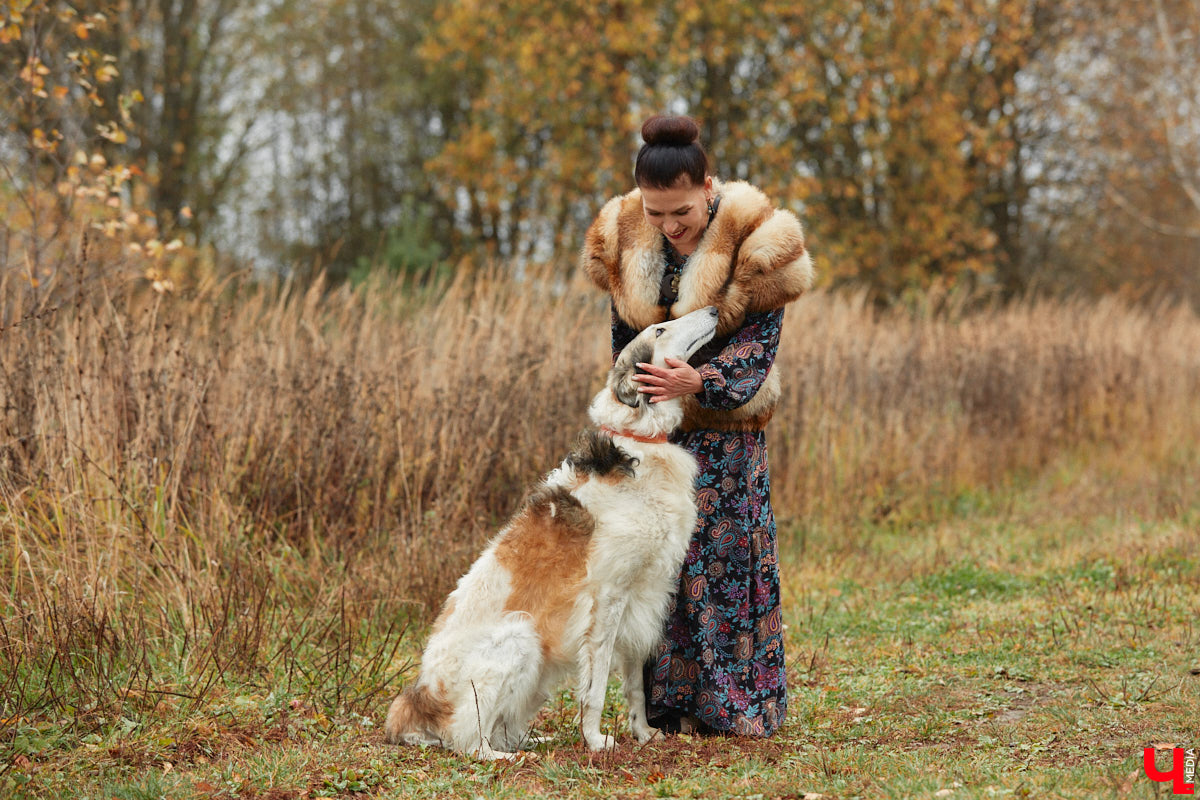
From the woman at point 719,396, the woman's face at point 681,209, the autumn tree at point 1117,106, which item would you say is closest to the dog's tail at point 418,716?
the woman at point 719,396

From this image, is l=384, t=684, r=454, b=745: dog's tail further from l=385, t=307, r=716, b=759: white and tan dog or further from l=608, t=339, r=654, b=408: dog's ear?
l=608, t=339, r=654, b=408: dog's ear

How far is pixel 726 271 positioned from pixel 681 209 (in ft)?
0.93

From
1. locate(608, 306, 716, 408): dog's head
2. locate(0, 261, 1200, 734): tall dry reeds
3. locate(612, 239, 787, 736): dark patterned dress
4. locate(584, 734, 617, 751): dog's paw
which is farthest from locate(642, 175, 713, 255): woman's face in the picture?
locate(0, 261, 1200, 734): tall dry reeds

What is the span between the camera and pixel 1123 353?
12.1m

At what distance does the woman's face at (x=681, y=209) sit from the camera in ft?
12.3

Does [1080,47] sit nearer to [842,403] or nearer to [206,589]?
[842,403]

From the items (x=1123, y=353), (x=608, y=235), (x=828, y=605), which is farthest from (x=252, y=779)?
(x=1123, y=353)

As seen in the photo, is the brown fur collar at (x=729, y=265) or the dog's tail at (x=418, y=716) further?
the brown fur collar at (x=729, y=265)

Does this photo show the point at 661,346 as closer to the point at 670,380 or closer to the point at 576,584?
the point at 670,380

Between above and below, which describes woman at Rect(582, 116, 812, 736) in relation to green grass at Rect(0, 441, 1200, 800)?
above

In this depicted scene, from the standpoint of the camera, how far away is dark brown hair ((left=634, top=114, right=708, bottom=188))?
3.71m

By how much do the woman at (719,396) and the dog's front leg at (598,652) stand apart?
0.41 m

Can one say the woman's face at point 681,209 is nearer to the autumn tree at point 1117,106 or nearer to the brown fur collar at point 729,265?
the brown fur collar at point 729,265

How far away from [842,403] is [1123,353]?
514 centimetres
